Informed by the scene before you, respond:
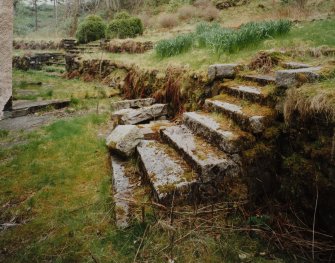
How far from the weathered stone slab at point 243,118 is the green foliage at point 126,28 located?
11883 millimetres

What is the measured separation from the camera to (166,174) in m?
2.89

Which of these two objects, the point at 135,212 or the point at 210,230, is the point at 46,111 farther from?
the point at 210,230

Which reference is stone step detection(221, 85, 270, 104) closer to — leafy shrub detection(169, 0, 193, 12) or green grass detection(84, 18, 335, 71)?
green grass detection(84, 18, 335, 71)

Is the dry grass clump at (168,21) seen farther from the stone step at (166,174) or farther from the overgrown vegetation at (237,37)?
the stone step at (166,174)

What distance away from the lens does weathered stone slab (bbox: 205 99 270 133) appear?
118 inches

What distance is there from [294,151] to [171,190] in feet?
3.97

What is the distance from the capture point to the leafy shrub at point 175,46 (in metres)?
6.79

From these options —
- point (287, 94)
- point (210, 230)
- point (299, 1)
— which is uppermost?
point (299, 1)

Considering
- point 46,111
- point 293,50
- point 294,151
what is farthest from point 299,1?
point 294,151

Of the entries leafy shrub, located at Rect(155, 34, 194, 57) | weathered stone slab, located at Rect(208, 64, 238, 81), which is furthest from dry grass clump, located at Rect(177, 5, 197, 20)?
weathered stone slab, located at Rect(208, 64, 238, 81)

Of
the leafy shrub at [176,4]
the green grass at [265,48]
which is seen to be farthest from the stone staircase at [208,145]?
the leafy shrub at [176,4]

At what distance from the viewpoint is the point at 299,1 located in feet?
39.0

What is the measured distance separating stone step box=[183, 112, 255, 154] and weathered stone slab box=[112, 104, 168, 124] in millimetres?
1430

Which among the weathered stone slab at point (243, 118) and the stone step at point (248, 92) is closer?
the weathered stone slab at point (243, 118)
